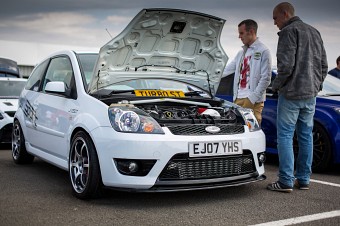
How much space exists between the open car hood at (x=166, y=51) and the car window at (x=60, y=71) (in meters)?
0.55

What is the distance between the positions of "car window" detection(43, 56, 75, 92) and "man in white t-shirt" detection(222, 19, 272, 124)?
2.07 m

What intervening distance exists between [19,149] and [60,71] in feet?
4.92

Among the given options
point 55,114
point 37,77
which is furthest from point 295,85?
point 37,77

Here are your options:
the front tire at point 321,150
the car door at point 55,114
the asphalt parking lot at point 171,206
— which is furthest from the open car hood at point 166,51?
the front tire at point 321,150

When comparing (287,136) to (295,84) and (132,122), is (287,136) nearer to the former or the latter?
(295,84)

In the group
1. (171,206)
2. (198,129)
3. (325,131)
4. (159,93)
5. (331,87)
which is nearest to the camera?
(171,206)

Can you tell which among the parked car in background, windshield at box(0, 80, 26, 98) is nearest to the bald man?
windshield at box(0, 80, 26, 98)

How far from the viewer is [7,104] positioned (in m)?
8.70

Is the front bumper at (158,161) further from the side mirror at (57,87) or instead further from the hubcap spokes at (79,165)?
the side mirror at (57,87)

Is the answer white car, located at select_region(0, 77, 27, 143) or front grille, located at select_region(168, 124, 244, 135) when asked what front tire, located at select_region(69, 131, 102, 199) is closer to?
front grille, located at select_region(168, 124, 244, 135)

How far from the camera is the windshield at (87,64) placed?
16.6 ft

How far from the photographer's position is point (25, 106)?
6.35 metres

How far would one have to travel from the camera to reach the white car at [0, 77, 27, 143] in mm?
8348

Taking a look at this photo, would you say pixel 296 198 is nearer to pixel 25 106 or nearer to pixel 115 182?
pixel 115 182
